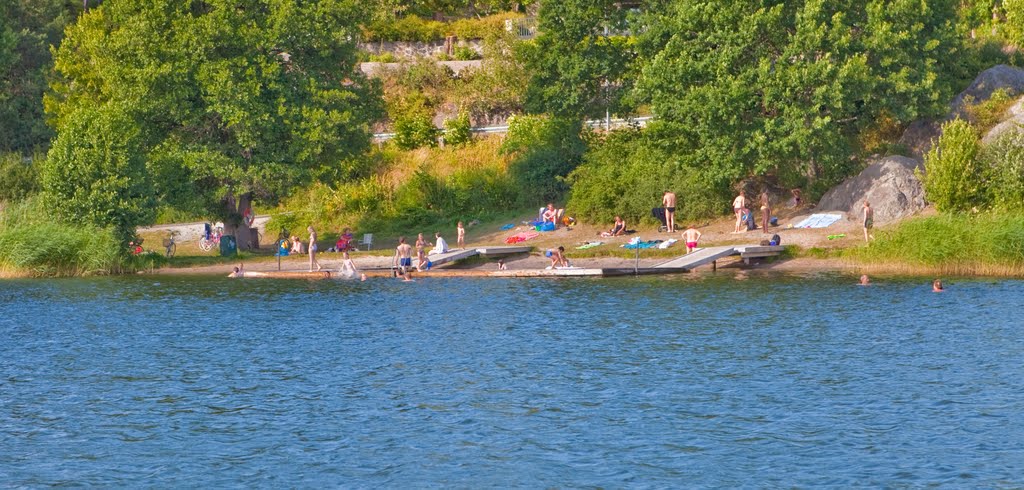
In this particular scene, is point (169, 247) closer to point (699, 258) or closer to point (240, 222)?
point (240, 222)

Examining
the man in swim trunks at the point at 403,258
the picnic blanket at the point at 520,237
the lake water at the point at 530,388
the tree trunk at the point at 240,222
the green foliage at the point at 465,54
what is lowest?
the lake water at the point at 530,388

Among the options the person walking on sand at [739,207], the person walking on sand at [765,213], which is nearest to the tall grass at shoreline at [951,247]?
the person walking on sand at [765,213]

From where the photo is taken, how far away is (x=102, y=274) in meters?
53.5

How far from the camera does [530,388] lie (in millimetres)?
28078

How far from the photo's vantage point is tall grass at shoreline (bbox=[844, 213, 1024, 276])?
43.9 m

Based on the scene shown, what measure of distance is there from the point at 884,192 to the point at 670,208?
333 inches

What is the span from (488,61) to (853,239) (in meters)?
28.9

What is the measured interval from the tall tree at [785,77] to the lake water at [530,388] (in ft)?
27.3

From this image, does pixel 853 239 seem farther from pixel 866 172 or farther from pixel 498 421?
pixel 498 421

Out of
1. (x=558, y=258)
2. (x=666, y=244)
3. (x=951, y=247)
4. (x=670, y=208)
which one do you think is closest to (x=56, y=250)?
(x=558, y=258)

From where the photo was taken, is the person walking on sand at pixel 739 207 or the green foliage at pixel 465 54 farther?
the green foliage at pixel 465 54

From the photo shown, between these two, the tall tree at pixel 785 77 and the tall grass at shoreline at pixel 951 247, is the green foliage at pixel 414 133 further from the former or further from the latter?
the tall grass at shoreline at pixel 951 247

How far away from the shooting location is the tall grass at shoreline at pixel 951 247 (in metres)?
43.9

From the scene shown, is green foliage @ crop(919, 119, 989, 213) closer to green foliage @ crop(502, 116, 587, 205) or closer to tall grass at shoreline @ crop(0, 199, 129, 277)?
green foliage @ crop(502, 116, 587, 205)
